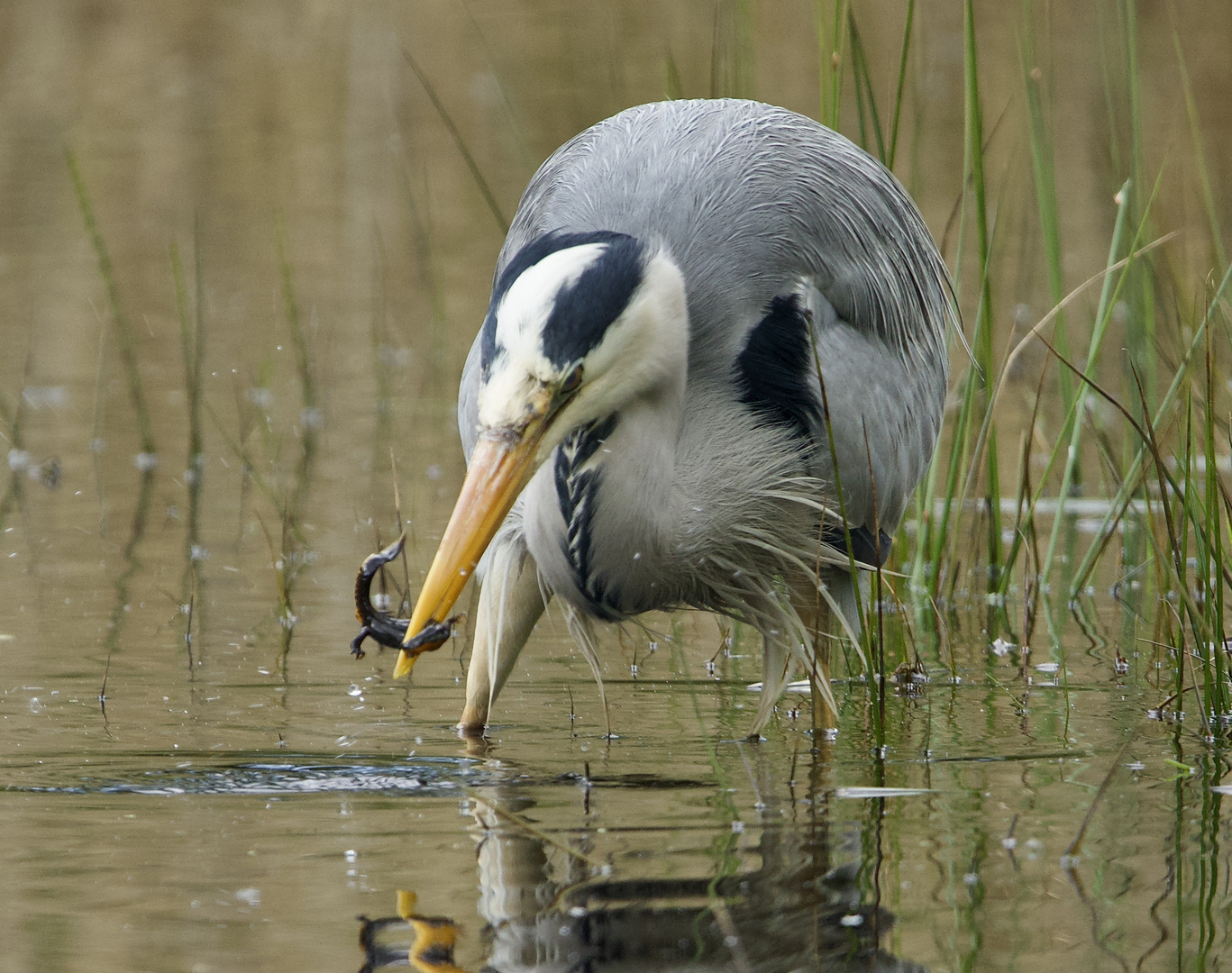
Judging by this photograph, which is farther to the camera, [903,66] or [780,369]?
[903,66]

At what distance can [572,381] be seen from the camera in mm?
3820

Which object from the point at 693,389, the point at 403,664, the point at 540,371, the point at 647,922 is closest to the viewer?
the point at 647,922

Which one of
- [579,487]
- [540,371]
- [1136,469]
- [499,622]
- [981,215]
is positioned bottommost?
[499,622]

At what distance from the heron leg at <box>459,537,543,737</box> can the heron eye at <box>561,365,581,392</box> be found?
3.18ft

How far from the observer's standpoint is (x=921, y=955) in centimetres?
304

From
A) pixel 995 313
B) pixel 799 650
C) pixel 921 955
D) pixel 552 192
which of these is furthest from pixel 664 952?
pixel 995 313

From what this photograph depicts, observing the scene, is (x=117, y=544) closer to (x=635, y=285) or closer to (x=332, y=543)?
(x=332, y=543)

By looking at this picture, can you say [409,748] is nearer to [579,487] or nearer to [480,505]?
[579,487]

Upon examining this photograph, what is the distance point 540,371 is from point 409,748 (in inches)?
46.2

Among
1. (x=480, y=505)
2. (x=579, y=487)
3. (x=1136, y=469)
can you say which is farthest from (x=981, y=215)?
(x=480, y=505)

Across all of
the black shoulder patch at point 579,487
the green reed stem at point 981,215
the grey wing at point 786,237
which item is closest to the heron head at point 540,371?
the black shoulder patch at point 579,487

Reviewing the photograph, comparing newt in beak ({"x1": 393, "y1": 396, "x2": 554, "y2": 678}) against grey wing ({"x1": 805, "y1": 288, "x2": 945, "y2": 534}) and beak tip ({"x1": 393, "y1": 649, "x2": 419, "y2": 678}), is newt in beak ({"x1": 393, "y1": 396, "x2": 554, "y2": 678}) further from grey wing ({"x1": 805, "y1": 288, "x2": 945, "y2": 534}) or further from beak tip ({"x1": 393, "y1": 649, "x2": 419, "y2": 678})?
grey wing ({"x1": 805, "y1": 288, "x2": 945, "y2": 534})

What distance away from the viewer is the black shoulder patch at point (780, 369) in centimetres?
457

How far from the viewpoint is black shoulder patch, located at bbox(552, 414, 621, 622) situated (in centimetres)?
413
